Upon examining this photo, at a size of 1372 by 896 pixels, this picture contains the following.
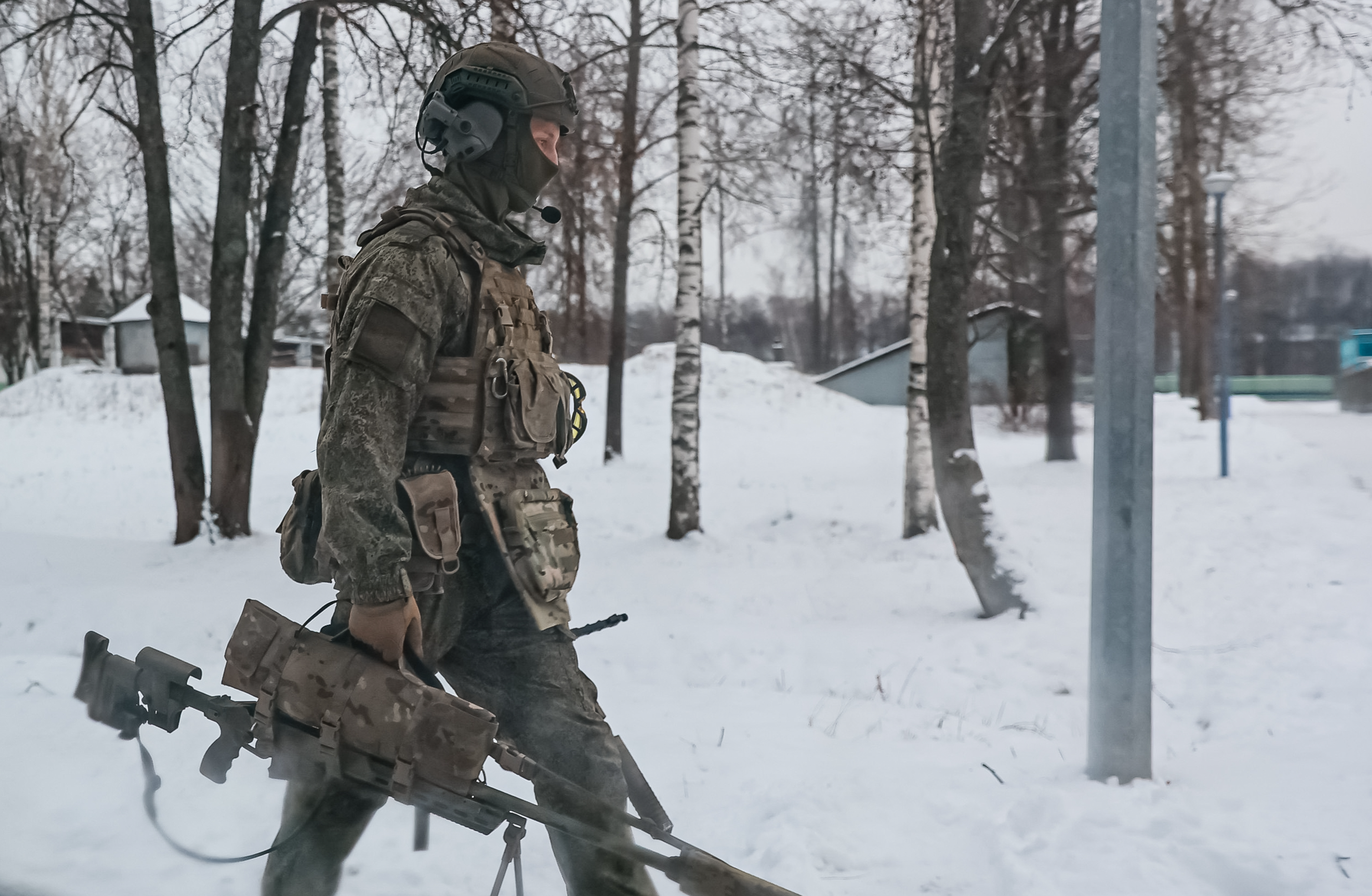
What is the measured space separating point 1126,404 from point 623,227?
11.4 metres

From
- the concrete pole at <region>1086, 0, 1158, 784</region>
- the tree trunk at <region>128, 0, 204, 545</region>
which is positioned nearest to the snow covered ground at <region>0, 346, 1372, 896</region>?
the concrete pole at <region>1086, 0, 1158, 784</region>

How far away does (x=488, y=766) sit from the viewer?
13.2 feet

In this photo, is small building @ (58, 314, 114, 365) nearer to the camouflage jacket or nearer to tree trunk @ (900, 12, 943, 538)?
tree trunk @ (900, 12, 943, 538)

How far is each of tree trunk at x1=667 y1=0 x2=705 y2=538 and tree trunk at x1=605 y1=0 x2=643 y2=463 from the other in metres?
0.60

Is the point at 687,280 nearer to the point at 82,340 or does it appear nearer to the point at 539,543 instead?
the point at 539,543

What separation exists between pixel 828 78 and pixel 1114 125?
623 centimetres

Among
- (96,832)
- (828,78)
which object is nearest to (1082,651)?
(96,832)

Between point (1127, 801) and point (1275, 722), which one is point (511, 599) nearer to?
point (1127, 801)

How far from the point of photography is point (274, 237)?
30.3 feet

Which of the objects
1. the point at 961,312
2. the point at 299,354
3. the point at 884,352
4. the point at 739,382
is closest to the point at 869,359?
the point at 884,352

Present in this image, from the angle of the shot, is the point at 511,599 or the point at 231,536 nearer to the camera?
the point at 511,599

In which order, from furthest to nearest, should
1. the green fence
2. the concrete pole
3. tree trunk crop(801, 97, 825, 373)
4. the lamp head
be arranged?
the green fence
tree trunk crop(801, 97, 825, 373)
the lamp head
the concrete pole

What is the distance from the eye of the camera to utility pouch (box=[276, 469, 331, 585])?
7.07 feet

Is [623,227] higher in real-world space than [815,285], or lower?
lower
